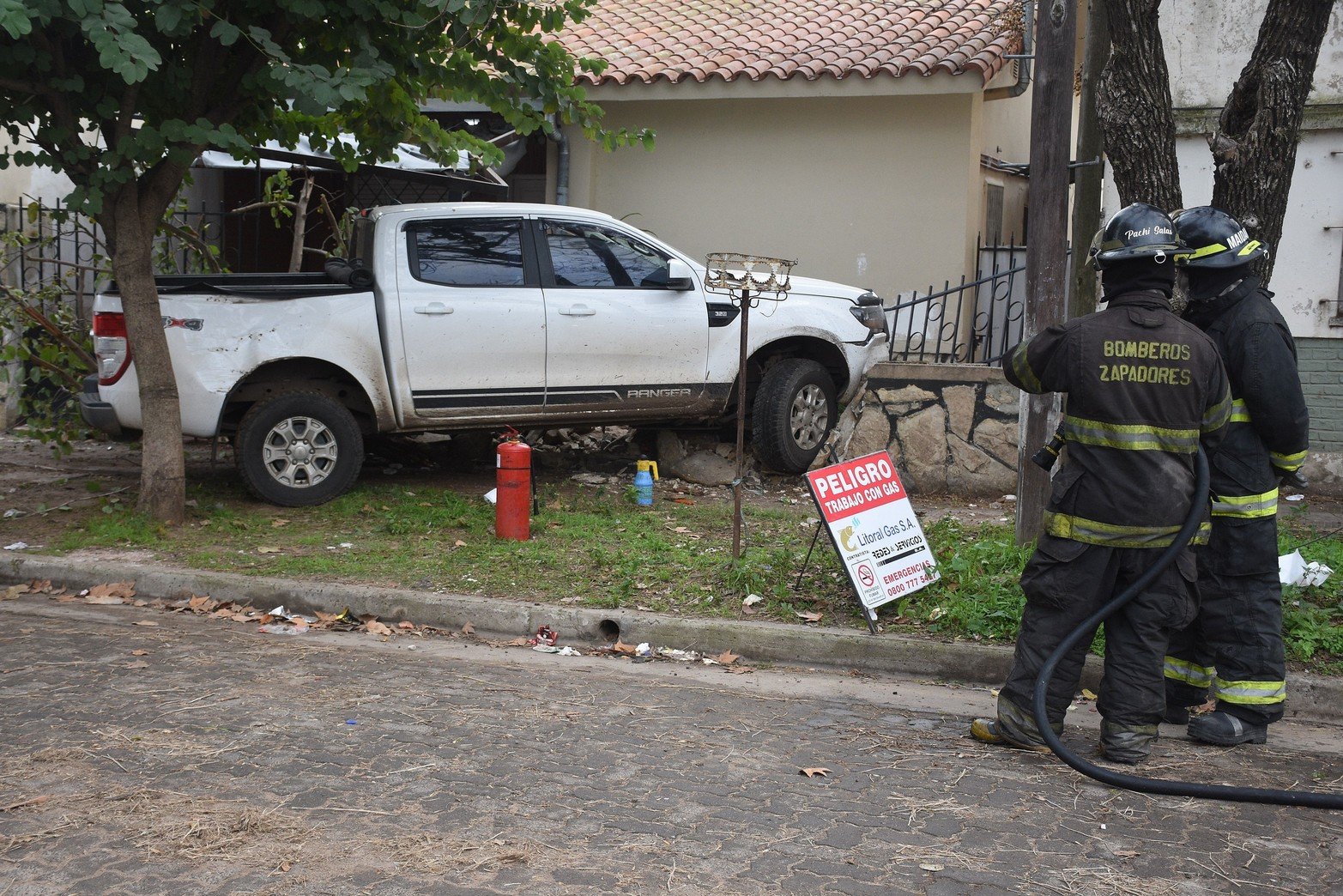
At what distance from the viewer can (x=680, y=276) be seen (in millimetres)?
8695

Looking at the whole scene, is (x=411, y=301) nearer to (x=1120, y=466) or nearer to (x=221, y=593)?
(x=221, y=593)

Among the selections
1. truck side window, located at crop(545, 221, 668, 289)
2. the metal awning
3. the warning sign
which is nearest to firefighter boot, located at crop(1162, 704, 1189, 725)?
the warning sign

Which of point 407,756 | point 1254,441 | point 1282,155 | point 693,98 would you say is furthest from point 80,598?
point 693,98

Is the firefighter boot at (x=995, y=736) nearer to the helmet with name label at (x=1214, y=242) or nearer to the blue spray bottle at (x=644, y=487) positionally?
the helmet with name label at (x=1214, y=242)

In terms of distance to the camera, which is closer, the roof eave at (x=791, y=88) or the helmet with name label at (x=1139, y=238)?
the helmet with name label at (x=1139, y=238)

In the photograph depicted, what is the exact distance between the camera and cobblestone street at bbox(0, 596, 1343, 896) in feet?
11.5

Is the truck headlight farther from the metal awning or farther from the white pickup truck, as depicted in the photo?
the metal awning

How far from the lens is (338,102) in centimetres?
639

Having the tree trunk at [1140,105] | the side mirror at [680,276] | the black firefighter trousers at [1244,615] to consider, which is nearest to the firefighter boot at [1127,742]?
the black firefighter trousers at [1244,615]

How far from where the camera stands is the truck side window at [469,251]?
27.4 ft

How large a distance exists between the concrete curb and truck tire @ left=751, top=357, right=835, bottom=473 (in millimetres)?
3243

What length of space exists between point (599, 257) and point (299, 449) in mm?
2454

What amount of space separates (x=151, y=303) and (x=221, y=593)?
6.57 ft

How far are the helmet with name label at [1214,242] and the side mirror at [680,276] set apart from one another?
4386 millimetres
